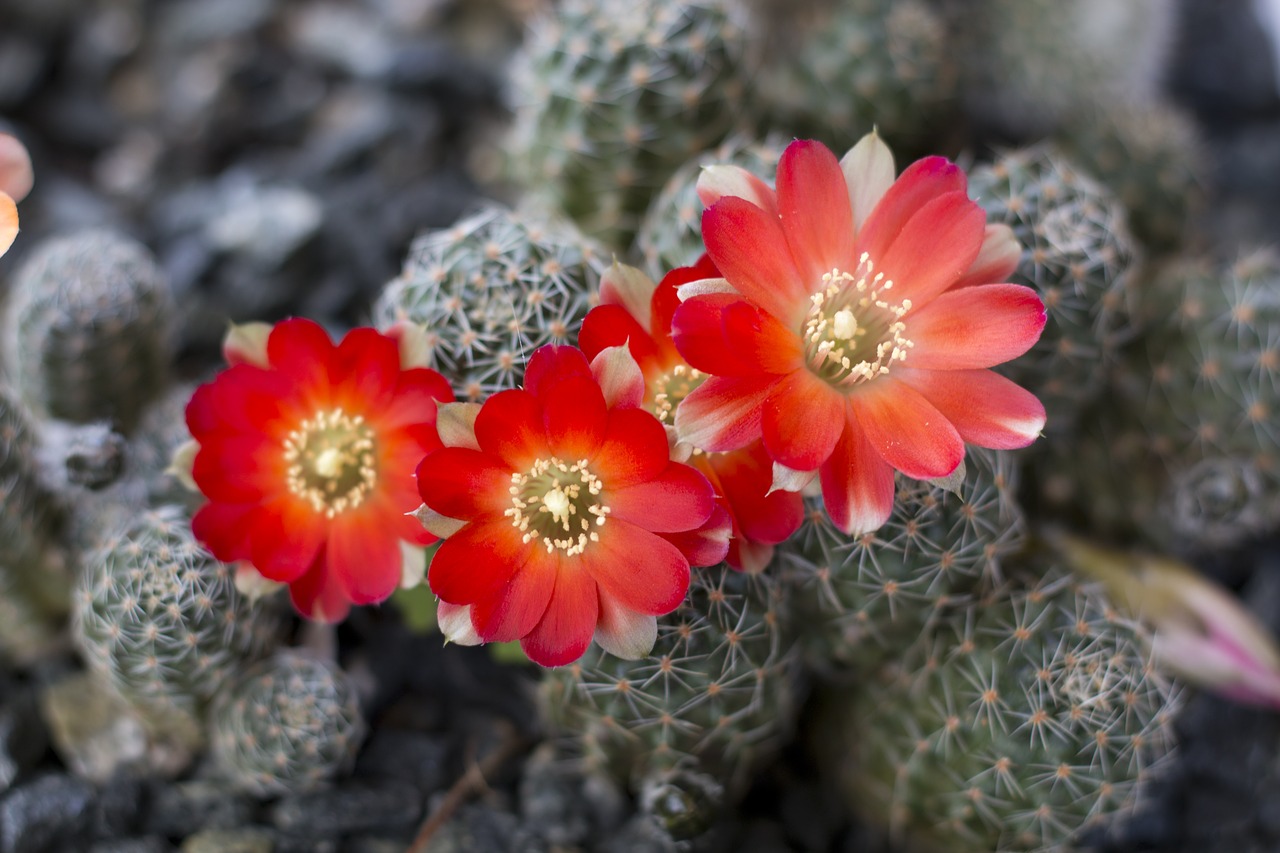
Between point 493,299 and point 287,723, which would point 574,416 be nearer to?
point 493,299

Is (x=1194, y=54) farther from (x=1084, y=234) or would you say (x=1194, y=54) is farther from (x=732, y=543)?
(x=732, y=543)

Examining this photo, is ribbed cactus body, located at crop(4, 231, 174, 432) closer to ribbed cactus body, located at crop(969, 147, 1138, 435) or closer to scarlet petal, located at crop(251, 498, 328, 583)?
scarlet petal, located at crop(251, 498, 328, 583)

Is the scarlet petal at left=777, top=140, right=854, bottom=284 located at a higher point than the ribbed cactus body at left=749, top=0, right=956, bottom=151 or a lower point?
higher

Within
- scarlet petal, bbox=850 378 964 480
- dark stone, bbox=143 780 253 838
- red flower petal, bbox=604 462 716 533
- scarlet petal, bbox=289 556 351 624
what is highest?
scarlet petal, bbox=850 378 964 480

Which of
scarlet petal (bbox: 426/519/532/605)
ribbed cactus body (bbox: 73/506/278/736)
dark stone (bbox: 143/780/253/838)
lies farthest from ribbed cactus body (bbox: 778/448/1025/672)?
dark stone (bbox: 143/780/253/838)

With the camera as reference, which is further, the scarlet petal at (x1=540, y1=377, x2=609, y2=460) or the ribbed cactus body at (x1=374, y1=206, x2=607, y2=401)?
the ribbed cactus body at (x1=374, y1=206, x2=607, y2=401)

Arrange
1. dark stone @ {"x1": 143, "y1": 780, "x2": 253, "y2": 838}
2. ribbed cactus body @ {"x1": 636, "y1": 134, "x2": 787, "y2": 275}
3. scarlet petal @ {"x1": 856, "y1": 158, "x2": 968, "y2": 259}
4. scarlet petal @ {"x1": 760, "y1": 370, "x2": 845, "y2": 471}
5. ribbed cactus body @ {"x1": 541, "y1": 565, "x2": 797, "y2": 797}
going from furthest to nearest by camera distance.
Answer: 1. dark stone @ {"x1": 143, "y1": 780, "x2": 253, "y2": 838}
2. ribbed cactus body @ {"x1": 636, "y1": 134, "x2": 787, "y2": 275}
3. ribbed cactus body @ {"x1": 541, "y1": 565, "x2": 797, "y2": 797}
4. scarlet petal @ {"x1": 856, "y1": 158, "x2": 968, "y2": 259}
5. scarlet petal @ {"x1": 760, "y1": 370, "x2": 845, "y2": 471}

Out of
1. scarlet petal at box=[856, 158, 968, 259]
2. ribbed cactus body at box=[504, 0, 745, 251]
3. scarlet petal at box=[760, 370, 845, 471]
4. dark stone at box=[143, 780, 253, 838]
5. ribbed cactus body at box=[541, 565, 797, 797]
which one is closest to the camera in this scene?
scarlet petal at box=[760, 370, 845, 471]

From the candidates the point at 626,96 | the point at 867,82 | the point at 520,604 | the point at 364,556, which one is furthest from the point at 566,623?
the point at 867,82
